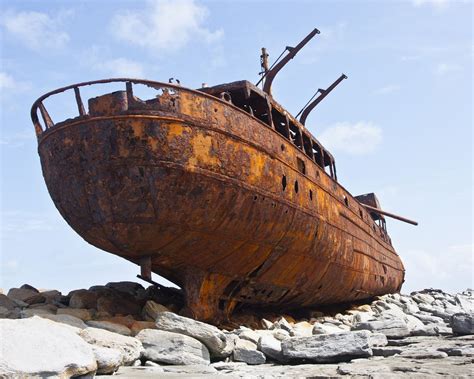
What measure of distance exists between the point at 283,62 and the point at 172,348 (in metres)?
8.22

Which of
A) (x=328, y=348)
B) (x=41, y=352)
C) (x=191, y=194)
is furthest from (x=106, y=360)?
(x=191, y=194)

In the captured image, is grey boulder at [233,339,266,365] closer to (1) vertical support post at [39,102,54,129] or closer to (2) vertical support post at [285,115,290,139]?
(1) vertical support post at [39,102,54,129]

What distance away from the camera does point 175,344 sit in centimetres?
480

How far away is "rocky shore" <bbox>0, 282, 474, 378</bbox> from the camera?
330 cm

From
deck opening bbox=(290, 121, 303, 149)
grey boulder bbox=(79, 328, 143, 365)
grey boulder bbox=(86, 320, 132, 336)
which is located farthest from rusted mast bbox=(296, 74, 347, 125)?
grey boulder bbox=(79, 328, 143, 365)

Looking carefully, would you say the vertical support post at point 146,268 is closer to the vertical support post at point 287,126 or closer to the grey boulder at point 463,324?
the vertical support post at point 287,126

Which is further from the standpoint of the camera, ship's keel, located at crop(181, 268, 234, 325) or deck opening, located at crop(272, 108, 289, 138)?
deck opening, located at crop(272, 108, 289, 138)

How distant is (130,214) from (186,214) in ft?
2.24

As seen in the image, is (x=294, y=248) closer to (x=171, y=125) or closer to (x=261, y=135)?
(x=261, y=135)

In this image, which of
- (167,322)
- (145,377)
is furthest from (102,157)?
(145,377)

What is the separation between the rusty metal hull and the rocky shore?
0.69 metres

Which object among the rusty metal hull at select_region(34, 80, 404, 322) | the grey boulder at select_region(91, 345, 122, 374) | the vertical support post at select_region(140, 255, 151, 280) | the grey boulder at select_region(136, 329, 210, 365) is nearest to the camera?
the grey boulder at select_region(91, 345, 122, 374)

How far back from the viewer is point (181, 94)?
6.21m

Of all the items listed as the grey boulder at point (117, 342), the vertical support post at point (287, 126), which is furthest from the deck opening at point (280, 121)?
the grey boulder at point (117, 342)
